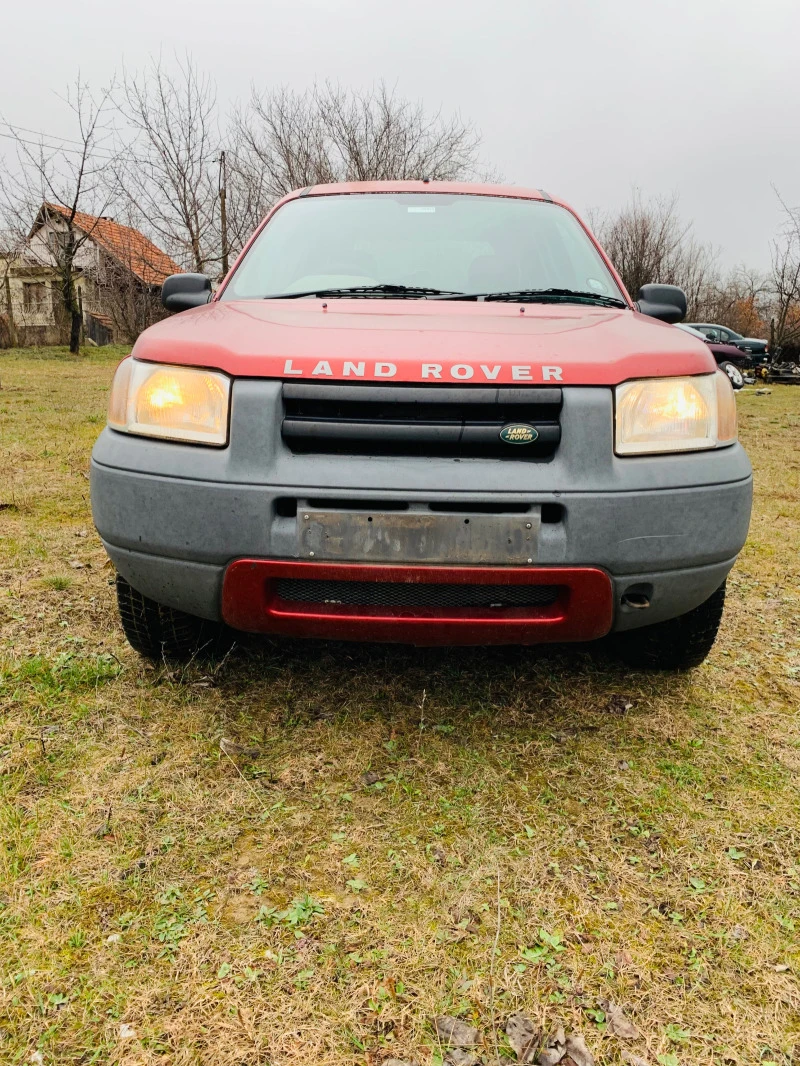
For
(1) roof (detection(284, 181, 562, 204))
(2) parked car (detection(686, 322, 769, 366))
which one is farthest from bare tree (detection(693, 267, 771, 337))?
(1) roof (detection(284, 181, 562, 204))

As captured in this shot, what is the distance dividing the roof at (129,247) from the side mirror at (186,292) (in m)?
20.4

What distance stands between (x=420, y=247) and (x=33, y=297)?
112ft

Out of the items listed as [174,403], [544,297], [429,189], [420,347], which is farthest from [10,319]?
[420,347]

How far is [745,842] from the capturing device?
1709mm

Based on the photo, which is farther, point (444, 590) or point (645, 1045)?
point (444, 590)

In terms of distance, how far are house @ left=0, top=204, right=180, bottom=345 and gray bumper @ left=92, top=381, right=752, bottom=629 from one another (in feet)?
72.4

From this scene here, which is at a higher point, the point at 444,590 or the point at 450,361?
the point at 450,361

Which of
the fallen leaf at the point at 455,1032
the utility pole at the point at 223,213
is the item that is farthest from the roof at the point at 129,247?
the fallen leaf at the point at 455,1032

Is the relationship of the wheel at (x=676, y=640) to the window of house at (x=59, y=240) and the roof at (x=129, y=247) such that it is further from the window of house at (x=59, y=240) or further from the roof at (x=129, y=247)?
the window of house at (x=59, y=240)

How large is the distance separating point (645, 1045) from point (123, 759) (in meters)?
1.38

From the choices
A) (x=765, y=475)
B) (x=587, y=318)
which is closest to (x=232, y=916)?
(x=587, y=318)

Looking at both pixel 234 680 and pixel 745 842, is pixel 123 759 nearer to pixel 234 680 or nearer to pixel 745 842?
pixel 234 680

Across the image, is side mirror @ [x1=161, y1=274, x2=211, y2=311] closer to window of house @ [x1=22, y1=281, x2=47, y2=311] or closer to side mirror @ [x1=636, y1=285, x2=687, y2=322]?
side mirror @ [x1=636, y1=285, x2=687, y2=322]

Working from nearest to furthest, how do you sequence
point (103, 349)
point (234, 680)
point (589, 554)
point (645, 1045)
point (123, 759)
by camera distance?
point (645, 1045), point (589, 554), point (123, 759), point (234, 680), point (103, 349)
